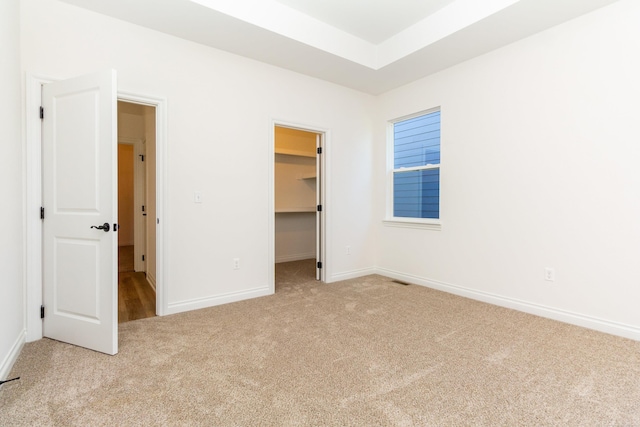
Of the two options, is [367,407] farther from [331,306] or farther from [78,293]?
[78,293]

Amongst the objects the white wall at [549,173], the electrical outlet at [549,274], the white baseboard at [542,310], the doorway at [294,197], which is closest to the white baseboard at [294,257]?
the doorway at [294,197]

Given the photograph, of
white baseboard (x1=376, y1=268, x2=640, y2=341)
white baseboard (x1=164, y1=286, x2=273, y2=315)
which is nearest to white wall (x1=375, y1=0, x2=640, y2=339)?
white baseboard (x1=376, y1=268, x2=640, y2=341)

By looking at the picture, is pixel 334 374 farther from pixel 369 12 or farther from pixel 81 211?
pixel 369 12

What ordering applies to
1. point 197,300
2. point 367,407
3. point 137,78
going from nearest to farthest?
point 367,407, point 137,78, point 197,300

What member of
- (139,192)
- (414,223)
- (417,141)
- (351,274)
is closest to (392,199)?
(414,223)

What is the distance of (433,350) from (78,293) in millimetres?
2615

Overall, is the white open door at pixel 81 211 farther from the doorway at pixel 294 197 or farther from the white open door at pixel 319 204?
the doorway at pixel 294 197

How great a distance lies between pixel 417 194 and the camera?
422 centimetres

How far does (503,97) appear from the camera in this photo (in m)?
3.18

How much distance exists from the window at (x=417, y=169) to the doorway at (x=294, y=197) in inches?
67.2

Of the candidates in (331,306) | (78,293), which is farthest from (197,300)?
(331,306)

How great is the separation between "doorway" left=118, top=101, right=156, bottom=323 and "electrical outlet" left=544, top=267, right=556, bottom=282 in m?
3.73

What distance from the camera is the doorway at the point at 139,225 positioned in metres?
3.33

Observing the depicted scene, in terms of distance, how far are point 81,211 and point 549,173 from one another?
3.91 m
